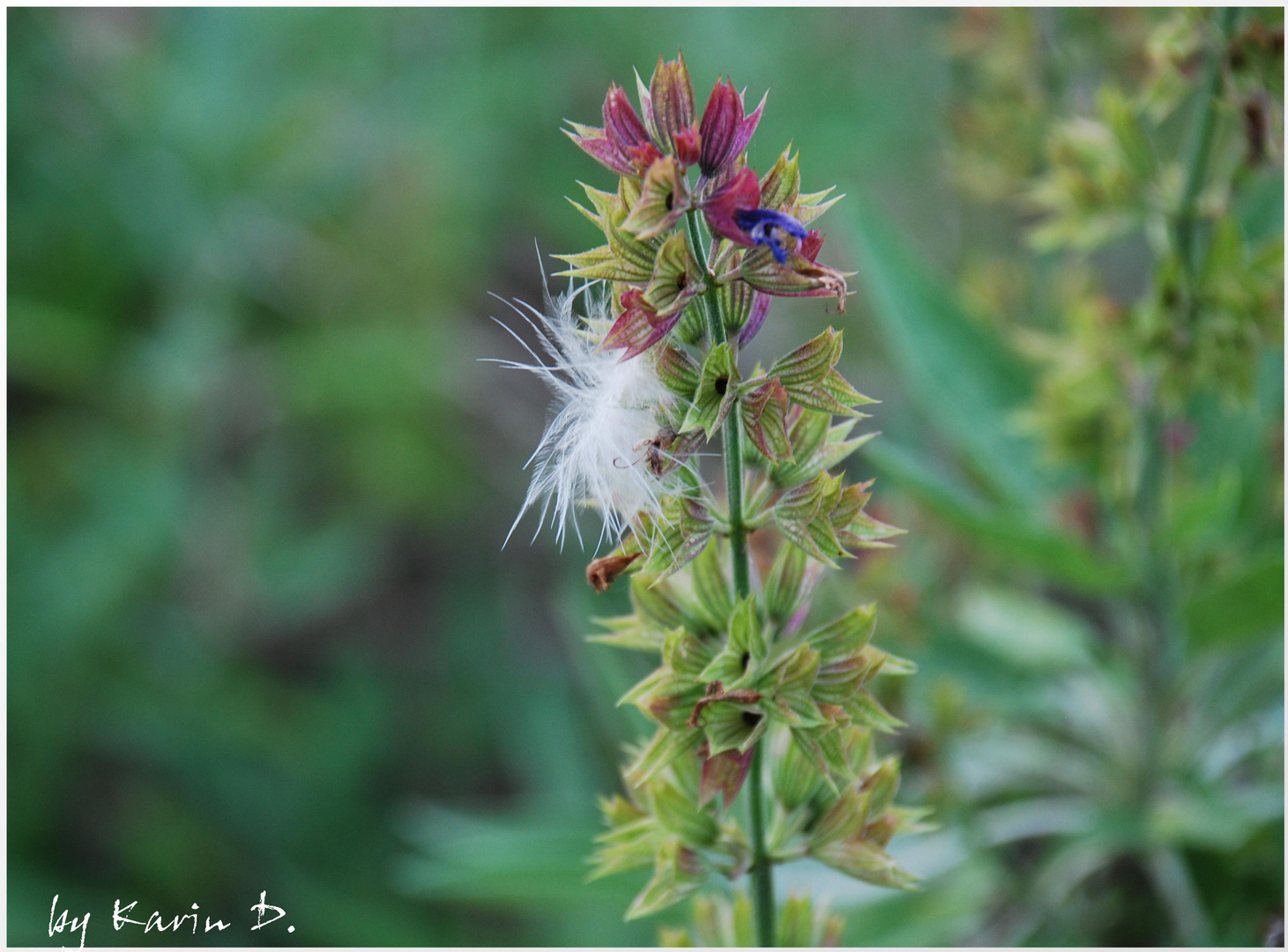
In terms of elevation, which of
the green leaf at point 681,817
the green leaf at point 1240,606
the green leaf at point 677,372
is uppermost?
the green leaf at point 1240,606

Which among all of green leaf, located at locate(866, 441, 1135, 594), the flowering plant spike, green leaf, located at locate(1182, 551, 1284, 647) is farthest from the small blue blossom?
green leaf, located at locate(1182, 551, 1284, 647)

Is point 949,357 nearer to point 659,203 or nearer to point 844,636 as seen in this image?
point 844,636

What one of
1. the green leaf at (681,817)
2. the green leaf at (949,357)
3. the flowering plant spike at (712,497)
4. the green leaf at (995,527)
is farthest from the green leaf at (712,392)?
the green leaf at (949,357)

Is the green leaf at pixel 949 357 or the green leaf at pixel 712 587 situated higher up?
the green leaf at pixel 949 357

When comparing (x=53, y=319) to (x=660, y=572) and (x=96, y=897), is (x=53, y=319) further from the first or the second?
(x=660, y=572)

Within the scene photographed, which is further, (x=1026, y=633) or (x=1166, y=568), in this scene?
(x=1026, y=633)

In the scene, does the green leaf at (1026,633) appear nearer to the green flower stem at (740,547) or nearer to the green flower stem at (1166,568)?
the green flower stem at (1166,568)

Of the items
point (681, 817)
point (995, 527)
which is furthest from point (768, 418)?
point (995, 527)
